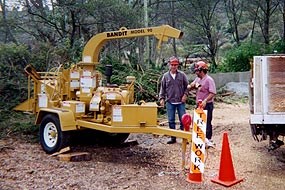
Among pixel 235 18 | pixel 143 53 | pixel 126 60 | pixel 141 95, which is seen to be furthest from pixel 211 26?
pixel 141 95

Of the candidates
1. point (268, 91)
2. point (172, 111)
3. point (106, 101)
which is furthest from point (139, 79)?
point (268, 91)

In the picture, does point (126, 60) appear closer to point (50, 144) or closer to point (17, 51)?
point (17, 51)

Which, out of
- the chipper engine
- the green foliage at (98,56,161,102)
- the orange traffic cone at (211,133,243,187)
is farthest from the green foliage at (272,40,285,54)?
the orange traffic cone at (211,133,243,187)

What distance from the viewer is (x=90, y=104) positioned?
7531mm

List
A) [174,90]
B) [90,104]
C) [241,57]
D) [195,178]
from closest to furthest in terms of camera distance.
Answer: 1. [195,178]
2. [90,104]
3. [174,90]
4. [241,57]

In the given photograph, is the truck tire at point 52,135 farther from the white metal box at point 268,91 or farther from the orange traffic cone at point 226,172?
the white metal box at point 268,91

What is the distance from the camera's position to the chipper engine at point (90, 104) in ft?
23.0

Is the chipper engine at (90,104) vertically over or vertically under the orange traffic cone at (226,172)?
over

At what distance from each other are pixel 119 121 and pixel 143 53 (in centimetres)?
1403

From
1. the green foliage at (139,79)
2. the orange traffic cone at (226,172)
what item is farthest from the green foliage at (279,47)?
the orange traffic cone at (226,172)

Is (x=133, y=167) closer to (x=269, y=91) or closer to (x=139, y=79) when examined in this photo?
(x=269, y=91)

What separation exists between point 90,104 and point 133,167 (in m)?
1.49

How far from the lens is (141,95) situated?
1206 centimetres

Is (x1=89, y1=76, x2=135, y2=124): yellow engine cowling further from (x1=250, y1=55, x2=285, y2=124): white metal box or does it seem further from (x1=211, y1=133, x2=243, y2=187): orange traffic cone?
(x1=250, y1=55, x2=285, y2=124): white metal box
